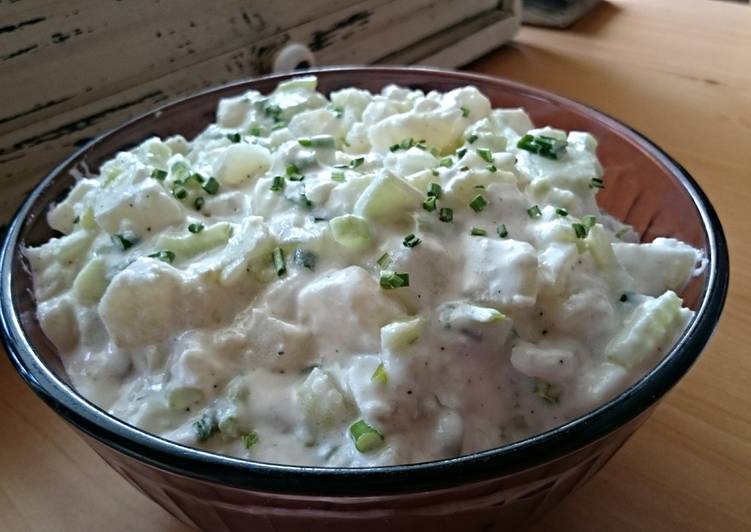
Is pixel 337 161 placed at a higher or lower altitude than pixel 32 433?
higher

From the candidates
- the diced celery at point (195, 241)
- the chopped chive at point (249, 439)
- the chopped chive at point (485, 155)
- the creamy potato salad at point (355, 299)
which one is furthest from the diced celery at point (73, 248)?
the chopped chive at point (485, 155)

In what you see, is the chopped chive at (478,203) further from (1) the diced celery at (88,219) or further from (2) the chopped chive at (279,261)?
(1) the diced celery at (88,219)

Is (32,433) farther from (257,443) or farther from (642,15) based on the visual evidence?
(642,15)

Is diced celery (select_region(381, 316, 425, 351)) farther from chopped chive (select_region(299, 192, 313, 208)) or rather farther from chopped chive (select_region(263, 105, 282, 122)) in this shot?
chopped chive (select_region(263, 105, 282, 122))

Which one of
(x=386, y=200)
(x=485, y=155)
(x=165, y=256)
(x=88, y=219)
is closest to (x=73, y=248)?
(x=88, y=219)

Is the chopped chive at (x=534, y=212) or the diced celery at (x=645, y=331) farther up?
the chopped chive at (x=534, y=212)

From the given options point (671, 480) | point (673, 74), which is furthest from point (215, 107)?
point (673, 74)
